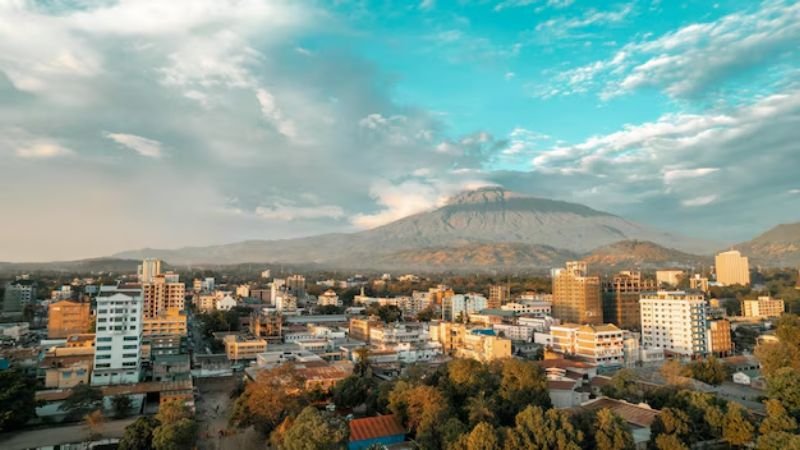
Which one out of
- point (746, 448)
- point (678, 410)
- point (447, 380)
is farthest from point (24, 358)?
point (746, 448)

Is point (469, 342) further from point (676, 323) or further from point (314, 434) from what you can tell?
point (314, 434)

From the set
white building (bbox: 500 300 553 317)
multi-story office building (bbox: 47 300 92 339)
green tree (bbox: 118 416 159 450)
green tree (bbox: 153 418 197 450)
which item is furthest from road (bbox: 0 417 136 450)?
white building (bbox: 500 300 553 317)

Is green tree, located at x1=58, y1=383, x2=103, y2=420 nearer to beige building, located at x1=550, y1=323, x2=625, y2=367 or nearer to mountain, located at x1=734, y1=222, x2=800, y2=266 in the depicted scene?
beige building, located at x1=550, y1=323, x2=625, y2=367

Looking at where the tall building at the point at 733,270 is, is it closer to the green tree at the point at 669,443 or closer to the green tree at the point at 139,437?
the green tree at the point at 669,443

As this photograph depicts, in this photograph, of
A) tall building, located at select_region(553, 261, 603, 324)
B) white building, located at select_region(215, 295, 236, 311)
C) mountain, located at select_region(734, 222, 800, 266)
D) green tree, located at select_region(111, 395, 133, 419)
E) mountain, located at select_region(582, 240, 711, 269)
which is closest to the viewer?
green tree, located at select_region(111, 395, 133, 419)

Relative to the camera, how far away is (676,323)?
29.9 metres

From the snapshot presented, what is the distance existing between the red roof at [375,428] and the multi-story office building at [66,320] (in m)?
25.7

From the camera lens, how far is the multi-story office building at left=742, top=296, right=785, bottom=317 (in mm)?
40406

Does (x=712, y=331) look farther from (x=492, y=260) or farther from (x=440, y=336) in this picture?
(x=492, y=260)

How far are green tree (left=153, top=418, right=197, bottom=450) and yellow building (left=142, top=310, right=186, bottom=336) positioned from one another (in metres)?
18.9

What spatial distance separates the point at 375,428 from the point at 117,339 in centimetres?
1364

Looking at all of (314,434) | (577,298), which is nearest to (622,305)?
(577,298)

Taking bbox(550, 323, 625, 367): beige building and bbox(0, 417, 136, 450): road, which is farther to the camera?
bbox(550, 323, 625, 367): beige building

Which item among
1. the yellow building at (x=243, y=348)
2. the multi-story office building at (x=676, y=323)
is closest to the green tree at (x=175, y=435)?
the yellow building at (x=243, y=348)
